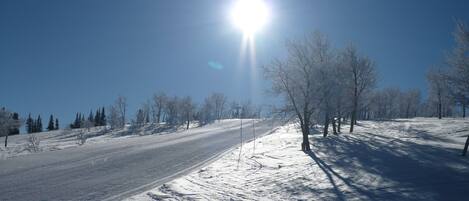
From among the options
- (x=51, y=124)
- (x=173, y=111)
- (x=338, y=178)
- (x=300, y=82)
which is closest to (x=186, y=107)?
(x=173, y=111)

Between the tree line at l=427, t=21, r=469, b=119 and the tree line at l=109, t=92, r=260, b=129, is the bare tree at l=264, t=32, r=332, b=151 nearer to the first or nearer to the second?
the tree line at l=427, t=21, r=469, b=119

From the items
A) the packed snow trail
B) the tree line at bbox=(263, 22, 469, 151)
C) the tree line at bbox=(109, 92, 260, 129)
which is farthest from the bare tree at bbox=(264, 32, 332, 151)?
the tree line at bbox=(109, 92, 260, 129)

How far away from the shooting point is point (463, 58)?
1877 centimetres

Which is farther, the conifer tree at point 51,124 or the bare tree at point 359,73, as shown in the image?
the conifer tree at point 51,124

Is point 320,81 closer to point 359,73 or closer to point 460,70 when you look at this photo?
point 460,70

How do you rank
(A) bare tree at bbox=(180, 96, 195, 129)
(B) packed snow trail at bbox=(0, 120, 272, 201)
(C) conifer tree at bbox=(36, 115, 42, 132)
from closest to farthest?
(B) packed snow trail at bbox=(0, 120, 272, 201), (A) bare tree at bbox=(180, 96, 195, 129), (C) conifer tree at bbox=(36, 115, 42, 132)

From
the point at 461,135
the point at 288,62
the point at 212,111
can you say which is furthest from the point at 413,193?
the point at 212,111

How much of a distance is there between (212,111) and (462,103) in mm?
118261

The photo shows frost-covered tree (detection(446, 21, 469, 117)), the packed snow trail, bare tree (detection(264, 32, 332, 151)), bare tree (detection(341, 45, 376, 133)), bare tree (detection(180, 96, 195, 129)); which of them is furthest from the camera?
bare tree (detection(180, 96, 195, 129))

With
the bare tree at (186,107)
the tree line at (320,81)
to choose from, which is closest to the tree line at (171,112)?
the bare tree at (186,107)

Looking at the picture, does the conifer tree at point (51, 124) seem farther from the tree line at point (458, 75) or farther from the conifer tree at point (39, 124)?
the tree line at point (458, 75)

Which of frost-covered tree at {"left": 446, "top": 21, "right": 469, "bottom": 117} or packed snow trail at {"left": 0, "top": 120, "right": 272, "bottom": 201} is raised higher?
frost-covered tree at {"left": 446, "top": 21, "right": 469, "bottom": 117}

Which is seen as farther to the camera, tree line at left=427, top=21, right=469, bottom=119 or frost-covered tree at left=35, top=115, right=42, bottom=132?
frost-covered tree at left=35, top=115, right=42, bottom=132

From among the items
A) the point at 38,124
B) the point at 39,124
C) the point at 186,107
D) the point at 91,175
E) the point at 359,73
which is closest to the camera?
the point at 91,175
